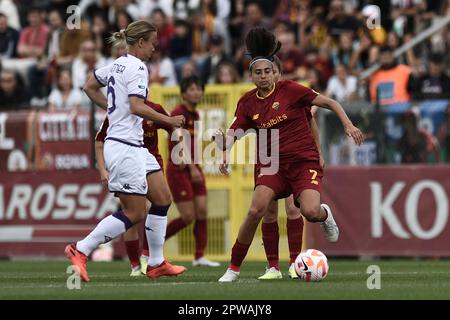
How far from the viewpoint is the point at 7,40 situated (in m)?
23.8

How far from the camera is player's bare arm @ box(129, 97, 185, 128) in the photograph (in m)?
11.6

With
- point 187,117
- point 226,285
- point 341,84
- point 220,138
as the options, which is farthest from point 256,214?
point 341,84

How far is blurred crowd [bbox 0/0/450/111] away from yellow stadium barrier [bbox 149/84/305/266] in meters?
0.55

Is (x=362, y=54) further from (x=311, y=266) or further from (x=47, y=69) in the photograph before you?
(x=311, y=266)

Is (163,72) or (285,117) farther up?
(163,72)

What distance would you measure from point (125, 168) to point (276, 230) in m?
1.85

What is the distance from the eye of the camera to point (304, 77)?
66.3 ft

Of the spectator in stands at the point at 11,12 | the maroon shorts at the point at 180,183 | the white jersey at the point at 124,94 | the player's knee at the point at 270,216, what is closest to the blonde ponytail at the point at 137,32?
the white jersey at the point at 124,94

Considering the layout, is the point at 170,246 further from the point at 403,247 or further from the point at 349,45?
the point at 349,45

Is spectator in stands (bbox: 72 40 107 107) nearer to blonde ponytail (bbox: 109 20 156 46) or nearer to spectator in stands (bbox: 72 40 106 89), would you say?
spectator in stands (bbox: 72 40 106 89)

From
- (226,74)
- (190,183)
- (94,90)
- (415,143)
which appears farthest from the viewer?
(226,74)

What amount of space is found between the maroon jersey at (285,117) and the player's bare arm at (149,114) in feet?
2.25
